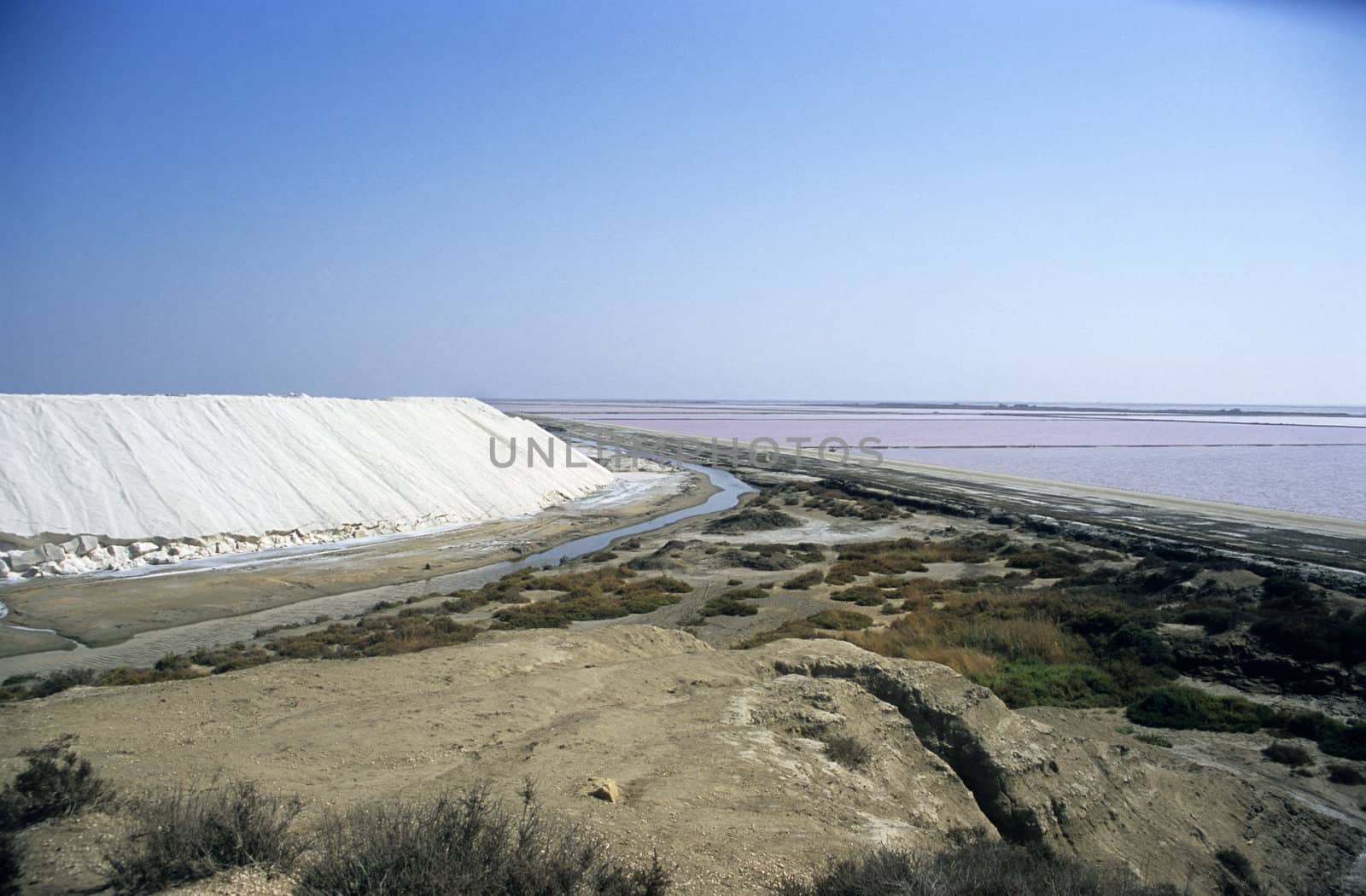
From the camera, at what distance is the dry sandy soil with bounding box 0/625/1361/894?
5223mm

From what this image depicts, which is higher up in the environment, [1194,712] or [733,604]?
[1194,712]

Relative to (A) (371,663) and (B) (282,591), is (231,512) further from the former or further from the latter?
(A) (371,663)

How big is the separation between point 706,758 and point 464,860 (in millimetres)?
3050

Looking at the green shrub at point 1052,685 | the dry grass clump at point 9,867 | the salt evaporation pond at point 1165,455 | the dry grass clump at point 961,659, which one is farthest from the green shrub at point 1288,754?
the salt evaporation pond at point 1165,455

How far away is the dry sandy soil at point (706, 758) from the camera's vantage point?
5.22 metres

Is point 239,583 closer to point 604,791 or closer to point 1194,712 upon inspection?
point 604,791

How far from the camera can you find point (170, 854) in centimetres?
370

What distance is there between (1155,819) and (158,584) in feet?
68.2

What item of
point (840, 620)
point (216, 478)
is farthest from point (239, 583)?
point (840, 620)

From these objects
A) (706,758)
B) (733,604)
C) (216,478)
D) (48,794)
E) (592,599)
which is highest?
(48,794)

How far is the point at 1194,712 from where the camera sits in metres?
11.0

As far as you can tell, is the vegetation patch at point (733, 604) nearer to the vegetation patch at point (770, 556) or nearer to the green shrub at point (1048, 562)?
the vegetation patch at point (770, 556)

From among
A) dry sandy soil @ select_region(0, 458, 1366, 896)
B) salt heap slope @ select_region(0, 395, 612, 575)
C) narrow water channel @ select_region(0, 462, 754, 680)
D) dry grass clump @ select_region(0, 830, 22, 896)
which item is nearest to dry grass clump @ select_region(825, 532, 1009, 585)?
narrow water channel @ select_region(0, 462, 754, 680)

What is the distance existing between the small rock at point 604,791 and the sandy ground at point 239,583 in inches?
506
